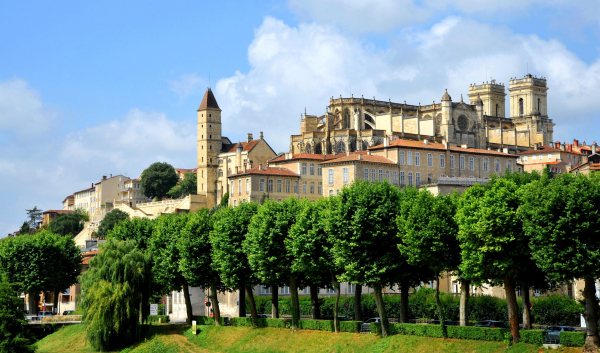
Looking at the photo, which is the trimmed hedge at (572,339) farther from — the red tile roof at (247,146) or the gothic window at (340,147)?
the red tile roof at (247,146)

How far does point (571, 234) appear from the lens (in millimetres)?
40344

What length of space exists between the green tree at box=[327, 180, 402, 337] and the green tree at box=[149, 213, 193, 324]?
18900 mm

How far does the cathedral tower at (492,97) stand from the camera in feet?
638

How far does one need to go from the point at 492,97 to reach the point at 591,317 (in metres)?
160

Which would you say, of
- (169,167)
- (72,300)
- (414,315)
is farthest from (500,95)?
(414,315)

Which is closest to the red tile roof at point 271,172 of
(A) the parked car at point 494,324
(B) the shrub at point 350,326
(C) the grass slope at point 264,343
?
(C) the grass slope at point 264,343

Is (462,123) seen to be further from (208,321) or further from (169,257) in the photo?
(208,321)

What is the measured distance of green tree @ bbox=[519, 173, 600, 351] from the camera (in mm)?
39938

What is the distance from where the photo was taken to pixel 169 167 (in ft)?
563

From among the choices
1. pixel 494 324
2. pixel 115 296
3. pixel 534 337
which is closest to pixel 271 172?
pixel 115 296

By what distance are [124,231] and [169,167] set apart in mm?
96860

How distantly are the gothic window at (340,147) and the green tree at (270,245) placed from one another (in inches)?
2721

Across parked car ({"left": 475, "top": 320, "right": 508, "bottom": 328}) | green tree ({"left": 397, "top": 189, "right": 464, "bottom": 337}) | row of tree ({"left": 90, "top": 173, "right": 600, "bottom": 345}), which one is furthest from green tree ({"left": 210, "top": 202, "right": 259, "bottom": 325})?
parked car ({"left": 475, "top": 320, "right": 508, "bottom": 328})

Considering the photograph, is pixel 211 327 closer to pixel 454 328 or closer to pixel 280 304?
pixel 280 304
